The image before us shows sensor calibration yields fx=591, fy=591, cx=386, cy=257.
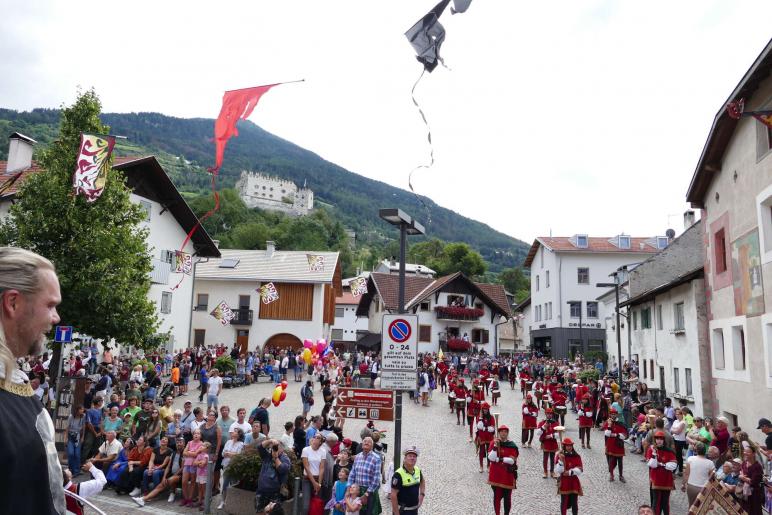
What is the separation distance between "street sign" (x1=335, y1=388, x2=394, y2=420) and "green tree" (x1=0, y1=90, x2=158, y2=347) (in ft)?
40.2

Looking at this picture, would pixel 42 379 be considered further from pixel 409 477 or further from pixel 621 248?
pixel 621 248

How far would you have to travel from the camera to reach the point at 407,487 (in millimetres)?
9805

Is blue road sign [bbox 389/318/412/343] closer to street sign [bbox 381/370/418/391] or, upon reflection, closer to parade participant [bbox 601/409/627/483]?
street sign [bbox 381/370/418/391]

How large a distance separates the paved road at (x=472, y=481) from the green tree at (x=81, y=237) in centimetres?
656

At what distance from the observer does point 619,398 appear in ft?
68.6

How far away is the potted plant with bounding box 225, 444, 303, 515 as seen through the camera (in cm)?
1152

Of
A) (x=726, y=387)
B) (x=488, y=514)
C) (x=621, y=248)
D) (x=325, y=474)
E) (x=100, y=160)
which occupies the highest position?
(x=621, y=248)

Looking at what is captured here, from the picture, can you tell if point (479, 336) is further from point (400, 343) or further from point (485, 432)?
point (400, 343)

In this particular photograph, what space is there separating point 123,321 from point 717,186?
20.1 m

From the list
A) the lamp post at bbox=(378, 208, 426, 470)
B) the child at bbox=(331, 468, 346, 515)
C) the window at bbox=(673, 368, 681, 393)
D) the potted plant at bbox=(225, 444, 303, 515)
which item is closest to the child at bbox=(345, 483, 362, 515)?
the child at bbox=(331, 468, 346, 515)

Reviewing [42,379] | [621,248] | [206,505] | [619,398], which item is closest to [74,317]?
[42,379]

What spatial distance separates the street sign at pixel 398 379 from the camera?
31.9 feet

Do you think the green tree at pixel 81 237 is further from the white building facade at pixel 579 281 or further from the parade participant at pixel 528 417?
the white building facade at pixel 579 281

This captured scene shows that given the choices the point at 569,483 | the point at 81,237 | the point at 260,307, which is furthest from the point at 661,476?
the point at 260,307
